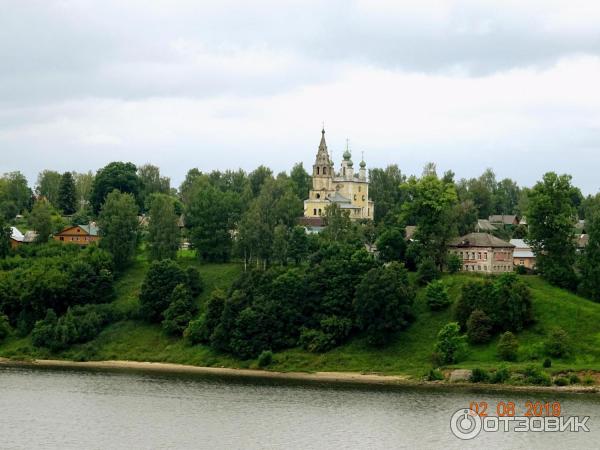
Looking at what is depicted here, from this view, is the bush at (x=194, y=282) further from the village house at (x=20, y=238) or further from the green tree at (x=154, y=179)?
the green tree at (x=154, y=179)

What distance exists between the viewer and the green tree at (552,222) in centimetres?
9150

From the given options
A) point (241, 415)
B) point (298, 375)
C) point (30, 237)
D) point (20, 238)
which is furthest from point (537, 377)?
point (20, 238)

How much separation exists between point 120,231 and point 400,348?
38.7 metres

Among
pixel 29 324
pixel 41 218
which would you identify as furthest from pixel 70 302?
pixel 41 218

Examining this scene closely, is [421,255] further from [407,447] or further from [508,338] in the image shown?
[407,447]

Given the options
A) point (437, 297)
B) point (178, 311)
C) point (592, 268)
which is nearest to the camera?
point (592, 268)

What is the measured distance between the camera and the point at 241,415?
211 ft

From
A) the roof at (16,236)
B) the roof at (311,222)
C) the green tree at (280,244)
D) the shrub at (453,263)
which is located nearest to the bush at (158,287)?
the green tree at (280,244)

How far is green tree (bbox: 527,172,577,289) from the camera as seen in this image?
91500 mm

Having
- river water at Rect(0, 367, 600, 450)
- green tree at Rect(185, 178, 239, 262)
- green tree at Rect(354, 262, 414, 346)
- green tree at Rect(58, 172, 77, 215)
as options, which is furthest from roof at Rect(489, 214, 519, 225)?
river water at Rect(0, 367, 600, 450)

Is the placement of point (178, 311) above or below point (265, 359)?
above

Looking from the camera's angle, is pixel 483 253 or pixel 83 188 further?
pixel 83 188

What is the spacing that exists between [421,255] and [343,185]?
48.0m
